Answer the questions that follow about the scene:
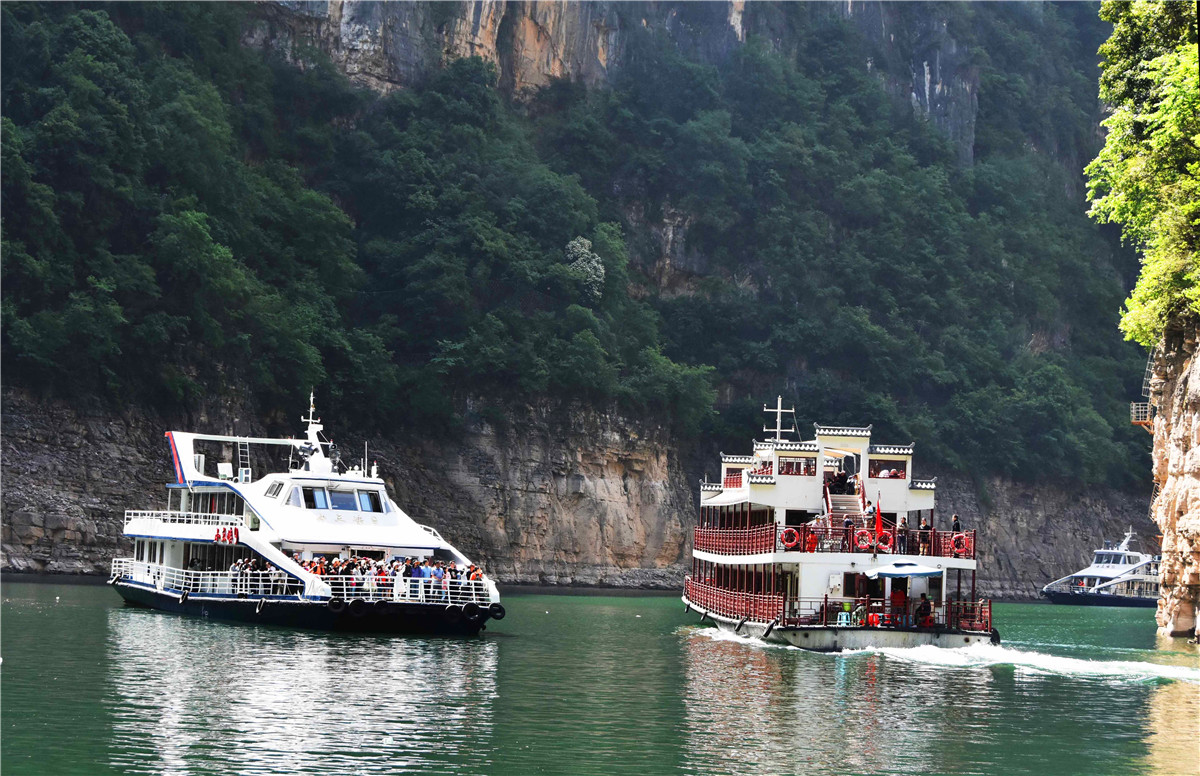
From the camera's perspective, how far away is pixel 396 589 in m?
42.1

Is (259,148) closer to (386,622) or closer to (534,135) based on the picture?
(534,135)

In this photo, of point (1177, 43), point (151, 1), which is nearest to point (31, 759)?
point (1177, 43)

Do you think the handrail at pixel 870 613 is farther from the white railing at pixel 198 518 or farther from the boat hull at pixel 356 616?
the white railing at pixel 198 518

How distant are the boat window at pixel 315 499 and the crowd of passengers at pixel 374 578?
5.86ft

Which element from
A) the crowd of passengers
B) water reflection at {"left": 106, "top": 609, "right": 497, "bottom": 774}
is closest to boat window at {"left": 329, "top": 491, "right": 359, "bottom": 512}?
the crowd of passengers

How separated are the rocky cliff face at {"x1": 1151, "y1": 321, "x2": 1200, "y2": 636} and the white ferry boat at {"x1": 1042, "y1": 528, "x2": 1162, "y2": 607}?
33.8 m

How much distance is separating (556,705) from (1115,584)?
66928mm

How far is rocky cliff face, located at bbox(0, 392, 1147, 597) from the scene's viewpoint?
2795 inches

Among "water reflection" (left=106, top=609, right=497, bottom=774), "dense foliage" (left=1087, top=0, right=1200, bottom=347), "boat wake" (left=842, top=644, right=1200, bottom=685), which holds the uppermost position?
"dense foliage" (left=1087, top=0, right=1200, bottom=347)

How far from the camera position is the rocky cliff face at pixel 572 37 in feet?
317

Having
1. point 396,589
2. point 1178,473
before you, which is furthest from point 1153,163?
point 396,589

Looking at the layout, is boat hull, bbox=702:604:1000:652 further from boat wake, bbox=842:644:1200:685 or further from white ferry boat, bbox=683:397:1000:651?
boat wake, bbox=842:644:1200:685

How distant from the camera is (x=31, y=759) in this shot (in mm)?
22328

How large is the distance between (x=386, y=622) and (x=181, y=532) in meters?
10.3
